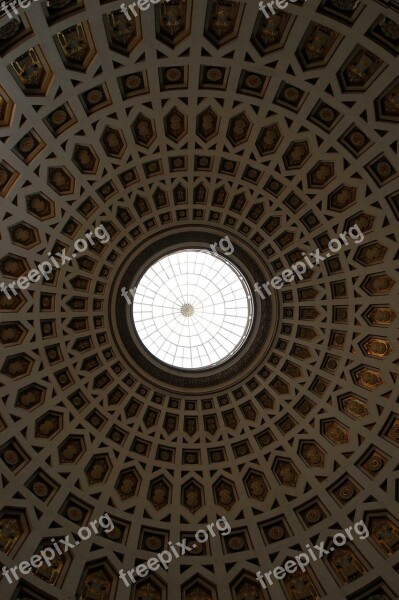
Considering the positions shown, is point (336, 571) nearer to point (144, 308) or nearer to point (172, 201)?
point (144, 308)

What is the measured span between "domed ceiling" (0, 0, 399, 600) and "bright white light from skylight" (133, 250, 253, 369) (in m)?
1.87

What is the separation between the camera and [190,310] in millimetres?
29453

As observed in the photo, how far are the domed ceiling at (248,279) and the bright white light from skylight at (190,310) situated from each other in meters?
1.87

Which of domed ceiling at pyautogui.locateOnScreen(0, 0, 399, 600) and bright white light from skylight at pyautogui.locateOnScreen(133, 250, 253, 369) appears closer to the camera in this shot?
domed ceiling at pyautogui.locateOnScreen(0, 0, 399, 600)

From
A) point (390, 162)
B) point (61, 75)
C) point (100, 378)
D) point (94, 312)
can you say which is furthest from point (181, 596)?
point (61, 75)

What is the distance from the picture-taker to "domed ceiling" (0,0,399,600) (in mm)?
20812

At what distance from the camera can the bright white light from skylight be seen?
1119 inches

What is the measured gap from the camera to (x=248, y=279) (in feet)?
86.8

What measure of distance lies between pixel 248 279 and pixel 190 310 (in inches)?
172

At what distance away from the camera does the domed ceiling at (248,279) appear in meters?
20.8

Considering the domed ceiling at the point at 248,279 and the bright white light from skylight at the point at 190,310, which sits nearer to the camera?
the domed ceiling at the point at 248,279

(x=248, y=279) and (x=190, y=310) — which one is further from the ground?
(x=190, y=310)

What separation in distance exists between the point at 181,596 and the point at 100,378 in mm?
10033

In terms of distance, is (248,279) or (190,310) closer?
(248,279)
